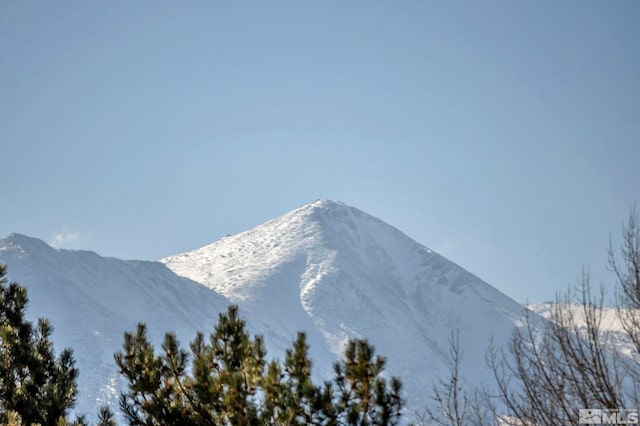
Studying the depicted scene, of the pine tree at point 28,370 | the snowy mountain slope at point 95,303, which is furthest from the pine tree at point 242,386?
the snowy mountain slope at point 95,303

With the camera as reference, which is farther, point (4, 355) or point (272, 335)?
point (272, 335)

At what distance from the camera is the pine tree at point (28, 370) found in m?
8.90

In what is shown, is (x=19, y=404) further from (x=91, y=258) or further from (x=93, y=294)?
(x=91, y=258)

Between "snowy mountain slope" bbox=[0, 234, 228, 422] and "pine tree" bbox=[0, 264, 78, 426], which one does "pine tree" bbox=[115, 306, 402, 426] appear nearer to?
"pine tree" bbox=[0, 264, 78, 426]

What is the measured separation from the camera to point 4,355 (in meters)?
9.30

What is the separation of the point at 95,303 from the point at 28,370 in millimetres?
172814

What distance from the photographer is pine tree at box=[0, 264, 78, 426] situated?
8.90 m

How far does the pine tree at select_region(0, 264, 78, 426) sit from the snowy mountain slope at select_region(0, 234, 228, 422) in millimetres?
130415

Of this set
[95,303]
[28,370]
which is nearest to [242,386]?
[28,370]

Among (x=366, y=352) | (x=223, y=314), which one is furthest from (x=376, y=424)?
(x=223, y=314)

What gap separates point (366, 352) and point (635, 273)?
5.55 m

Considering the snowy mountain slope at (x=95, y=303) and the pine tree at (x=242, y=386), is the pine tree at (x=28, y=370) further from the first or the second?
the snowy mountain slope at (x=95, y=303)

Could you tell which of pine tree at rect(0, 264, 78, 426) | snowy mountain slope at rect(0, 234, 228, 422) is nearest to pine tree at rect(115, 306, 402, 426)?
pine tree at rect(0, 264, 78, 426)

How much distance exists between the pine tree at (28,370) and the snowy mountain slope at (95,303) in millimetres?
130415
